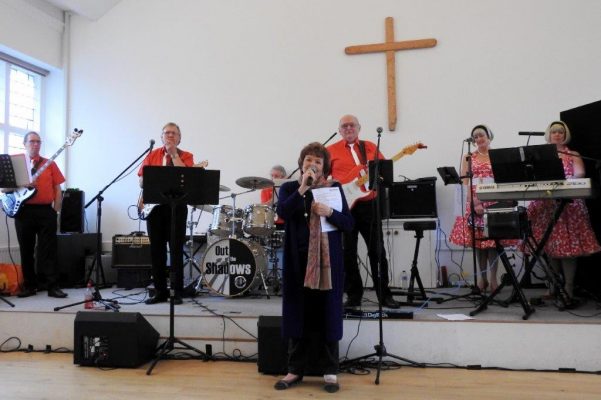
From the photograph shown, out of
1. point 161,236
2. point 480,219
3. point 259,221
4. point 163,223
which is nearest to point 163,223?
point 163,223

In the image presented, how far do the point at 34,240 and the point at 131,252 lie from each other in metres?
1.08

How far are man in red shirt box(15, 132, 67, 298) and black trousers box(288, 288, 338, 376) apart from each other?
3.20 m

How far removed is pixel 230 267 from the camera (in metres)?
4.76

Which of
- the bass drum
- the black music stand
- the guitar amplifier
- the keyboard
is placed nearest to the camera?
the keyboard

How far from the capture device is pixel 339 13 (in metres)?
6.47

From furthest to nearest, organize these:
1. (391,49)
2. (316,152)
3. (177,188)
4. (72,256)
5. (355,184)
Result: (391,49) < (72,256) < (355,184) < (177,188) < (316,152)

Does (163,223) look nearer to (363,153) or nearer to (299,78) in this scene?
(363,153)

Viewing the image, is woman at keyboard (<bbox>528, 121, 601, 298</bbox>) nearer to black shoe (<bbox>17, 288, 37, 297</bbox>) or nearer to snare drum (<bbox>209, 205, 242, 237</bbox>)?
snare drum (<bbox>209, 205, 242, 237</bbox>)

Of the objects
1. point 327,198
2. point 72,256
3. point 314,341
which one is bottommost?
point 314,341

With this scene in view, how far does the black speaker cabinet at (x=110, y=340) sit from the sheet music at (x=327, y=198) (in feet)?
5.45

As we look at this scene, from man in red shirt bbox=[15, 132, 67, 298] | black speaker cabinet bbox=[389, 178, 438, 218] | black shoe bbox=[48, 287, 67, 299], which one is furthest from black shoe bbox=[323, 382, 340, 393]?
man in red shirt bbox=[15, 132, 67, 298]

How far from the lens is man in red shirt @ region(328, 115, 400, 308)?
4000mm

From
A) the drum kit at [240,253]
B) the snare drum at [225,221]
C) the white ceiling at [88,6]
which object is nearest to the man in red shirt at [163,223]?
the drum kit at [240,253]

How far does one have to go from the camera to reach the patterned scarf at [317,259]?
281 cm
